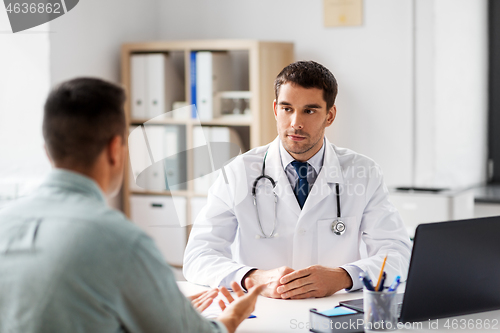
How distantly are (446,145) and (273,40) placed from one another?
→ 1253 mm

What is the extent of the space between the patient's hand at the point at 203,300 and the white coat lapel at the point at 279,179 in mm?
504

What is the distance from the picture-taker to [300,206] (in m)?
1.85

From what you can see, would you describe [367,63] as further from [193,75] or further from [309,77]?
[309,77]

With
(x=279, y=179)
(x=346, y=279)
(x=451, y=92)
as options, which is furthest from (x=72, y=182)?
(x=451, y=92)

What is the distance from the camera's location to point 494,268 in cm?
138

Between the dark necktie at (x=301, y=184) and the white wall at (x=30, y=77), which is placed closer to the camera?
the dark necktie at (x=301, y=184)

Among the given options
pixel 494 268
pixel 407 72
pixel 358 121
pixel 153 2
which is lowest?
pixel 494 268

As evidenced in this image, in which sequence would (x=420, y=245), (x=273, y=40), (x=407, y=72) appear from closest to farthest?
1. (x=420, y=245)
2. (x=407, y=72)
3. (x=273, y=40)

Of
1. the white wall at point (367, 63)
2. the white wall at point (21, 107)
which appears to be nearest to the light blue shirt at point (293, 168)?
the white wall at point (367, 63)

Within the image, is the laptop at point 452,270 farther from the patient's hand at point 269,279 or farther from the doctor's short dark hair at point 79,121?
the doctor's short dark hair at point 79,121

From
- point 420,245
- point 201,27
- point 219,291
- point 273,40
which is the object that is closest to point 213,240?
point 219,291

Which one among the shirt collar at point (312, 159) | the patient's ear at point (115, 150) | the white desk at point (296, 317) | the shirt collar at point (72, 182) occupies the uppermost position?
the patient's ear at point (115, 150)

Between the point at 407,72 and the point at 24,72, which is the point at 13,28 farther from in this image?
the point at 407,72

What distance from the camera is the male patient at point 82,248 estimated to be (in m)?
0.88
